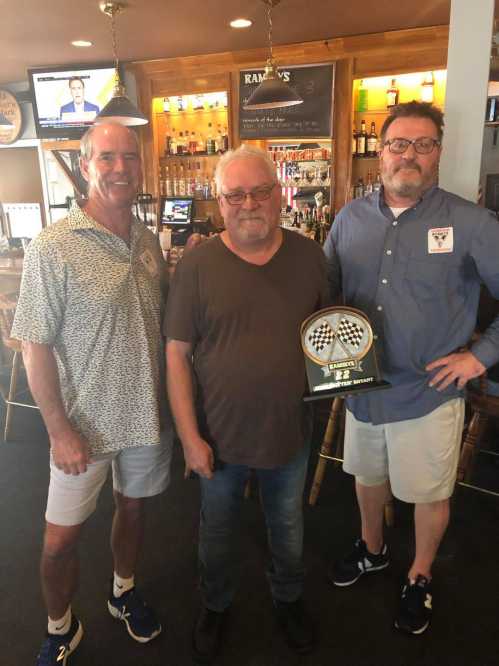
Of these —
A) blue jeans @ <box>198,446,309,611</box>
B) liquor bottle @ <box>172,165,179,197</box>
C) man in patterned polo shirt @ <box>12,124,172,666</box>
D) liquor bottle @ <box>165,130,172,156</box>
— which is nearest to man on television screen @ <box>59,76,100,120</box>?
liquor bottle @ <box>165,130,172,156</box>

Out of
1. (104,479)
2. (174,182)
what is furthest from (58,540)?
(174,182)

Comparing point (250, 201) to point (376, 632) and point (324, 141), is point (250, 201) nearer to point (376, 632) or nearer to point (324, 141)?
point (376, 632)

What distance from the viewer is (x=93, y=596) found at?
194cm

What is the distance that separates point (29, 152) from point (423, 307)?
271 inches

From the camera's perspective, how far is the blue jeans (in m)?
1.56

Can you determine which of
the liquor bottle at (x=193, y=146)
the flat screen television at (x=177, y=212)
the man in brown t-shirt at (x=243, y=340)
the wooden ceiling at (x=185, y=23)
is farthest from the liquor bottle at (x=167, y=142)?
the man in brown t-shirt at (x=243, y=340)

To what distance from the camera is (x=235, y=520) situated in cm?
164

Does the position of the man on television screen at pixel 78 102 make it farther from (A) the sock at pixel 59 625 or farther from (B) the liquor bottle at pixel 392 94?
(A) the sock at pixel 59 625

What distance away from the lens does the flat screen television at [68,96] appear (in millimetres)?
5337

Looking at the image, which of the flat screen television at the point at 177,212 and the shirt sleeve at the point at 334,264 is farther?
the flat screen television at the point at 177,212

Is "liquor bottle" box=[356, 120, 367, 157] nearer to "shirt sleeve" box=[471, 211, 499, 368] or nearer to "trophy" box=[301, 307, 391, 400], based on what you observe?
"shirt sleeve" box=[471, 211, 499, 368]

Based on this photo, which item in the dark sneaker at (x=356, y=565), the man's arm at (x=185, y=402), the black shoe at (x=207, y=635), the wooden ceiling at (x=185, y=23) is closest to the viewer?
the man's arm at (x=185, y=402)

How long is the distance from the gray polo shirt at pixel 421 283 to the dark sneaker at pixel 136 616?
1.08m

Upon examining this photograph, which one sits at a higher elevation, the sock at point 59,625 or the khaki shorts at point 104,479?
the khaki shorts at point 104,479
